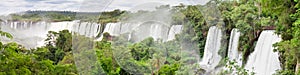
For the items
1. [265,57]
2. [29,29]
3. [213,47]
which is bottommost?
[265,57]

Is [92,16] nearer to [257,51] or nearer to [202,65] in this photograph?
[202,65]

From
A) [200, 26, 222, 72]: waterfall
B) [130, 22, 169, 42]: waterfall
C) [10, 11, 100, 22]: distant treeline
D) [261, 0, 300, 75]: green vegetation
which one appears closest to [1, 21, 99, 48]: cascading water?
[10, 11, 100, 22]: distant treeline

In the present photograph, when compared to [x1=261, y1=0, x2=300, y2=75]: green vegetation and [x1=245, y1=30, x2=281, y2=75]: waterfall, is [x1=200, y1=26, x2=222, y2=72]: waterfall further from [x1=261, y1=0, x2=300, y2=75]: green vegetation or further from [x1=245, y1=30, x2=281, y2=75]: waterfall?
[x1=245, y1=30, x2=281, y2=75]: waterfall

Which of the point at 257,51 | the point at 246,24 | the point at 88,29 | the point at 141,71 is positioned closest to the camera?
the point at 141,71

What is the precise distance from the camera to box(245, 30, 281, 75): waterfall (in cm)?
312

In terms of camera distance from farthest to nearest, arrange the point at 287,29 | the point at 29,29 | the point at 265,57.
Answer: the point at 29,29 → the point at 265,57 → the point at 287,29

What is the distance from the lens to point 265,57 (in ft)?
10.8

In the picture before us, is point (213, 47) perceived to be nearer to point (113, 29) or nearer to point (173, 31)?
point (173, 31)

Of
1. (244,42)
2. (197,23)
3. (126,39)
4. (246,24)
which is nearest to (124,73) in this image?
(126,39)

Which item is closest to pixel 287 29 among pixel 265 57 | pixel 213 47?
pixel 265 57

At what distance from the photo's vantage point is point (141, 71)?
1.38 metres

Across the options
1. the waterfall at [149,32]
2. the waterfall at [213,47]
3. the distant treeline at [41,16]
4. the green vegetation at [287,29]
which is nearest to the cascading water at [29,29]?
the distant treeline at [41,16]

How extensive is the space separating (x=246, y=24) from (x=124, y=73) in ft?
5.38

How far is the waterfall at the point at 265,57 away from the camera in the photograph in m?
3.12
